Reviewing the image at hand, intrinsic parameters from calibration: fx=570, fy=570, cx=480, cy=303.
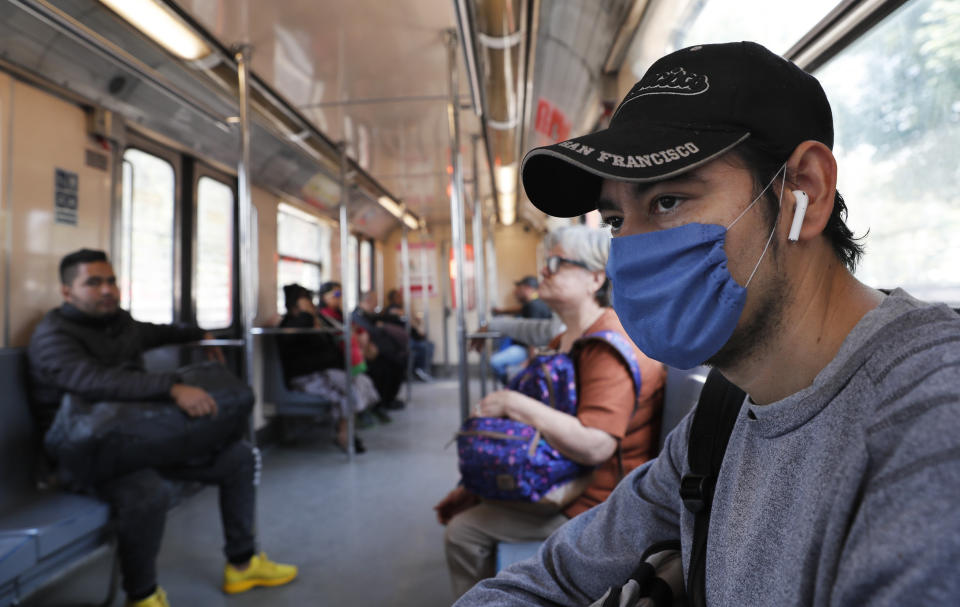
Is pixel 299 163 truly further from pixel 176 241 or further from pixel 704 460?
pixel 704 460

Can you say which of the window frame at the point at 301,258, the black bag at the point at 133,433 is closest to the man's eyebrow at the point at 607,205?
the black bag at the point at 133,433

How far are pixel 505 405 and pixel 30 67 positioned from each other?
9.46 ft

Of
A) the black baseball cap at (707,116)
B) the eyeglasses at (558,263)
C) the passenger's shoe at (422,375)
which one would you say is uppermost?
the black baseball cap at (707,116)

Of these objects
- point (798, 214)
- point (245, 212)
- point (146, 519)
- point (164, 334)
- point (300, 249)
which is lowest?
point (146, 519)

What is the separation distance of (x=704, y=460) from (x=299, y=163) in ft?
18.1

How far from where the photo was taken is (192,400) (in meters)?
2.55

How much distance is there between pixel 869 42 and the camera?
1.52 metres

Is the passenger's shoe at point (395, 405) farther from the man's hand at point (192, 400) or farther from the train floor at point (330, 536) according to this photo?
the man's hand at point (192, 400)

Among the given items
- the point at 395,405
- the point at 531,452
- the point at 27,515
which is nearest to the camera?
the point at 531,452

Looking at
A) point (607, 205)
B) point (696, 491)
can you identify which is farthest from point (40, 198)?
point (696, 491)

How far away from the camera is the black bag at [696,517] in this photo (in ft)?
2.70

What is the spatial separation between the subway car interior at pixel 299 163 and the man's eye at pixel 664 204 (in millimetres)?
410

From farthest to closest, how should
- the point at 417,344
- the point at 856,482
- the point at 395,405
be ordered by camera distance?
1. the point at 417,344
2. the point at 395,405
3. the point at 856,482

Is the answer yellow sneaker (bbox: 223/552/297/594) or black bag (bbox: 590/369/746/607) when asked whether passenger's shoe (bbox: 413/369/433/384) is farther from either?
black bag (bbox: 590/369/746/607)
